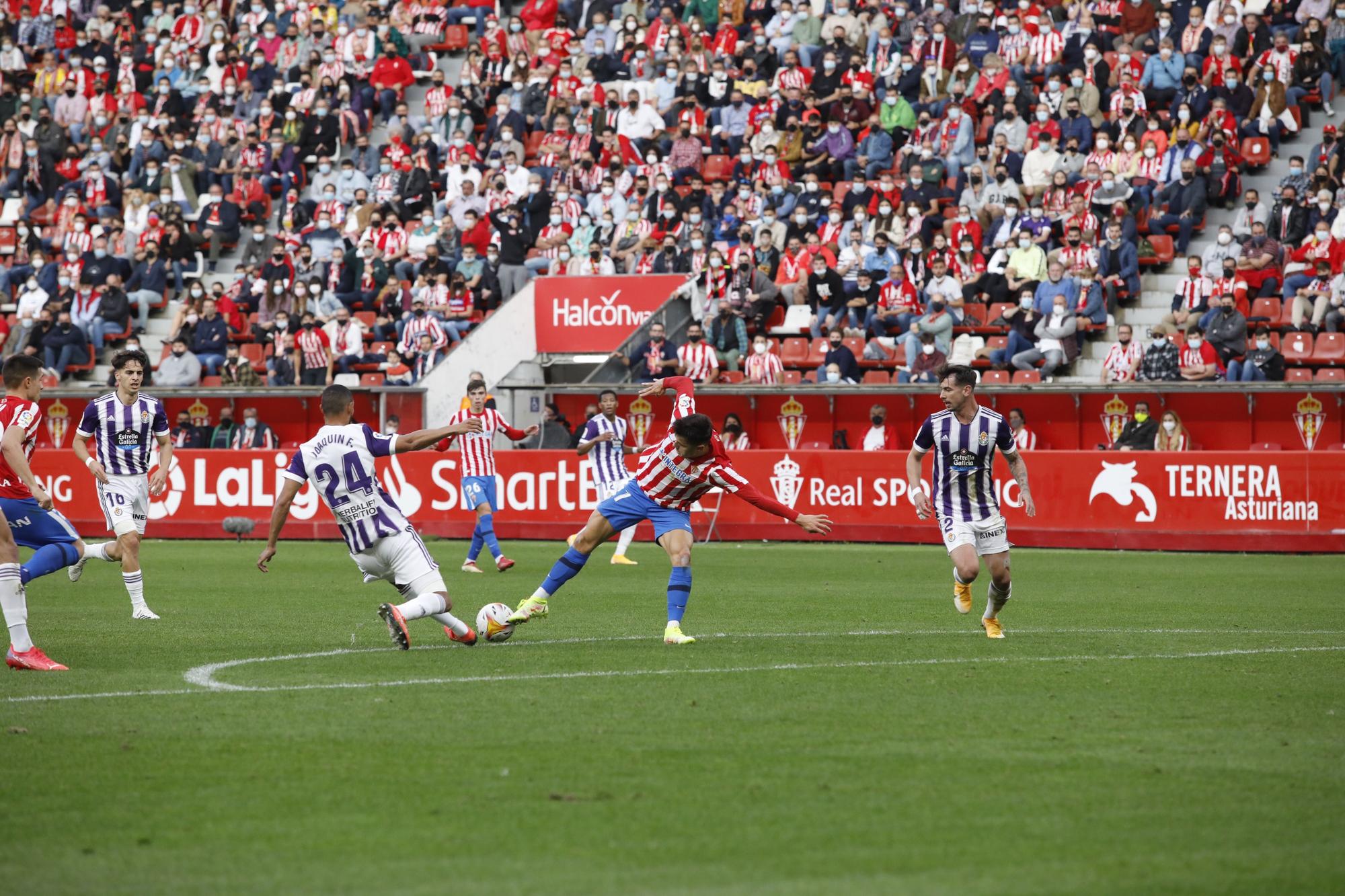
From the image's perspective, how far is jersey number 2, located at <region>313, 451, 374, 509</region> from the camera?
11.0 m

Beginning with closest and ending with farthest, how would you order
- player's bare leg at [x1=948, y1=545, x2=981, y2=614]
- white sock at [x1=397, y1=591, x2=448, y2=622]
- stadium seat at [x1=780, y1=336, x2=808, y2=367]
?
1. white sock at [x1=397, y1=591, x2=448, y2=622]
2. player's bare leg at [x1=948, y1=545, x2=981, y2=614]
3. stadium seat at [x1=780, y1=336, x2=808, y2=367]

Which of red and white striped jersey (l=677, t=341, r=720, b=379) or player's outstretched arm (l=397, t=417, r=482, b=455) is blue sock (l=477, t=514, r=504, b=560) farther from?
player's outstretched arm (l=397, t=417, r=482, b=455)

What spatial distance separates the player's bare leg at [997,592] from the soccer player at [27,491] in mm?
6615

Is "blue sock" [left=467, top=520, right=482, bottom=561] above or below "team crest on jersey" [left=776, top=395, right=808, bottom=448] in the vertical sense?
below

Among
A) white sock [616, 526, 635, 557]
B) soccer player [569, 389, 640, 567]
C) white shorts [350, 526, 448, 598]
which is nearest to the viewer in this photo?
white shorts [350, 526, 448, 598]

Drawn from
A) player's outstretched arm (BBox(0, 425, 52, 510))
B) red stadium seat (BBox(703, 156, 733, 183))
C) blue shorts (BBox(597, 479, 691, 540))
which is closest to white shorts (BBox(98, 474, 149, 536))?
player's outstretched arm (BBox(0, 425, 52, 510))

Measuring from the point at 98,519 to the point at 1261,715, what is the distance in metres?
22.0

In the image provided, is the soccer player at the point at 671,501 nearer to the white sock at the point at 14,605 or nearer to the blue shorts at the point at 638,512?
the blue shorts at the point at 638,512

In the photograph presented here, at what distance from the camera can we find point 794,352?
27.6 metres

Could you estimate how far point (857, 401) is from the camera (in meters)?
26.6

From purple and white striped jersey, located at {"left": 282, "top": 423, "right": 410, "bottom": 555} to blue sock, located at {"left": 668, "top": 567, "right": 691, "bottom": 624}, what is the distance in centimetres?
210

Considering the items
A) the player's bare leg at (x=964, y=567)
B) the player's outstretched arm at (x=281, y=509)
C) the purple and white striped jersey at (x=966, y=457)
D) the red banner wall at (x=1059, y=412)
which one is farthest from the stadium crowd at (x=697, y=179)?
the player's outstretched arm at (x=281, y=509)

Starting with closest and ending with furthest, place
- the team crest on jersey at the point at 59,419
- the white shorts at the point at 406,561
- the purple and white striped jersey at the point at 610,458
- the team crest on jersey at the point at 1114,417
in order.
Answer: the white shorts at the point at 406,561
the purple and white striped jersey at the point at 610,458
the team crest on jersey at the point at 1114,417
the team crest on jersey at the point at 59,419

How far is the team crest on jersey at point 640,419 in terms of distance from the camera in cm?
2777
